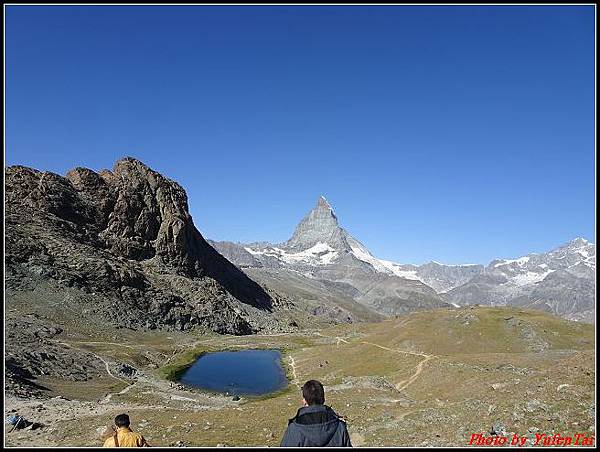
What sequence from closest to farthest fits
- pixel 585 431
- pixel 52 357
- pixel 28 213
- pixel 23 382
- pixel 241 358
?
pixel 585 431
pixel 23 382
pixel 52 357
pixel 241 358
pixel 28 213

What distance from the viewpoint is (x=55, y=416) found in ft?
150

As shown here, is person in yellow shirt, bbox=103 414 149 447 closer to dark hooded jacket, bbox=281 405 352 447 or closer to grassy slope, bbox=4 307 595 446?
dark hooded jacket, bbox=281 405 352 447

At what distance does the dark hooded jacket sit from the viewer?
10.8m

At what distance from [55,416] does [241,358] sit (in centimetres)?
9247

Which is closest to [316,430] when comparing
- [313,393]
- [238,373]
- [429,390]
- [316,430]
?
[316,430]

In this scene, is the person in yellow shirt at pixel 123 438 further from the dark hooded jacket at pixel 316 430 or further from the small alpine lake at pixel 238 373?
→ the small alpine lake at pixel 238 373

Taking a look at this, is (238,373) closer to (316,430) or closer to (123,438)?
(123,438)

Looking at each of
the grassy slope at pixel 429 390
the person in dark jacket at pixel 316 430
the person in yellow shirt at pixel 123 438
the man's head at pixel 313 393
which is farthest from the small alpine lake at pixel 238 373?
the person in dark jacket at pixel 316 430

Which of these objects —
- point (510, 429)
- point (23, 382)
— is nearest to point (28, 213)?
point (23, 382)

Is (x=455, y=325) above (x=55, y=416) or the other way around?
above

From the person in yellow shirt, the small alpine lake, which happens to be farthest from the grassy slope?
the person in yellow shirt

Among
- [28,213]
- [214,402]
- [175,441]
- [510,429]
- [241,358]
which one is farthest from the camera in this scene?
[28,213]

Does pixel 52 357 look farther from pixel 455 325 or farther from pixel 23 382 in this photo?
pixel 455 325

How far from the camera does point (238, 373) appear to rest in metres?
111
